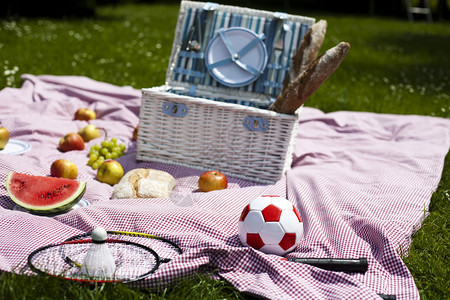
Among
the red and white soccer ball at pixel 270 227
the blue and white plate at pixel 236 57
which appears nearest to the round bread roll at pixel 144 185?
the red and white soccer ball at pixel 270 227

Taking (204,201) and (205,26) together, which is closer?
(204,201)

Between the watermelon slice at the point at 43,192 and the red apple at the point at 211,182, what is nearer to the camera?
the watermelon slice at the point at 43,192

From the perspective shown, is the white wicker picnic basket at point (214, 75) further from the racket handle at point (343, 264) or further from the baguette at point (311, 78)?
the racket handle at point (343, 264)

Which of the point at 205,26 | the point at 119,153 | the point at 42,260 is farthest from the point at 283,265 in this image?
the point at 205,26

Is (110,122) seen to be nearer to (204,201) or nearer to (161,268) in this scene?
(204,201)

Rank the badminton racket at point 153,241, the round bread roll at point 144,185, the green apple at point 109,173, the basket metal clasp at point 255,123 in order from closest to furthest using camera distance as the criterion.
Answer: the badminton racket at point 153,241 → the round bread roll at point 144,185 → the green apple at point 109,173 → the basket metal clasp at point 255,123

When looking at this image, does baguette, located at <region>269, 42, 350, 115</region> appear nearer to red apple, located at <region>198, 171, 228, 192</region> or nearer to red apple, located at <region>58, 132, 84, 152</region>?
red apple, located at <region>198, 171, 228, 192</region>

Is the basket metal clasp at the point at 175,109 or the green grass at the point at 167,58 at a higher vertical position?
the basket metal clasp at the point at 175,109

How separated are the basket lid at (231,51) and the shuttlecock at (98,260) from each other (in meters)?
2.49

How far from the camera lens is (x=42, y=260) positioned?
2297 millimetres

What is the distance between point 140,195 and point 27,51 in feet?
16.3

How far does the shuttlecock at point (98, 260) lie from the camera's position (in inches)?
85.3

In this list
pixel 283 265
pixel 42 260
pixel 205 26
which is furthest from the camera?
pixel 205 26

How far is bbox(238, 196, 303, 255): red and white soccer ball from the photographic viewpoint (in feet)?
8.87
